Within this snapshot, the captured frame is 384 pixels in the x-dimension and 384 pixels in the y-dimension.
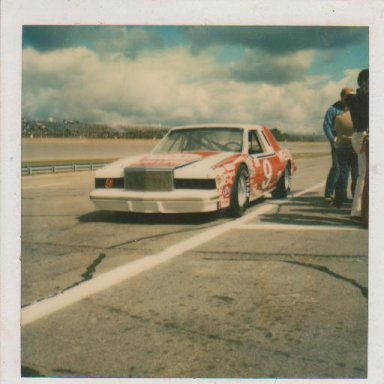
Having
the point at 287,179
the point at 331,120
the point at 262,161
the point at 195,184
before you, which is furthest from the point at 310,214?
the point at 287,179

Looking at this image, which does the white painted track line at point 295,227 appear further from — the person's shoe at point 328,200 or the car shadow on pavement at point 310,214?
the person's shoe at point 328,200

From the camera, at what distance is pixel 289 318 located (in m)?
2.53

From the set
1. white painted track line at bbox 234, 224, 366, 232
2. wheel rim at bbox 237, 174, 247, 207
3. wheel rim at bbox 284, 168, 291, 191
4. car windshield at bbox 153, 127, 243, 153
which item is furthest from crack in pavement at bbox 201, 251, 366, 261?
wheel rim at bbox 284, 168, 291, 191

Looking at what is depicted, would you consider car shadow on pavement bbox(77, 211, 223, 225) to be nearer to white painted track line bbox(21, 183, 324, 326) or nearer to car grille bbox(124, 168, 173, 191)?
car grille bbox(124, 168, 173, 191)

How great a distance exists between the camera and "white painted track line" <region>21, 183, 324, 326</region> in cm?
265

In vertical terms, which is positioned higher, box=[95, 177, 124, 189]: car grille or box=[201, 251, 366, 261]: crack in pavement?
box=[95, 177, 124, 189]: car grille

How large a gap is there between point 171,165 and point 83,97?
59.2 inches

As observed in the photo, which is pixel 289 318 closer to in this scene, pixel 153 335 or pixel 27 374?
pixel 153 335

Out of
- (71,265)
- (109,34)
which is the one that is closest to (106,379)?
(71,265)

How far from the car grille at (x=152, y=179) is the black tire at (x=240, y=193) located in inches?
29.5

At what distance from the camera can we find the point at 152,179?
4.98 m

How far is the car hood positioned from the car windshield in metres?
0.34

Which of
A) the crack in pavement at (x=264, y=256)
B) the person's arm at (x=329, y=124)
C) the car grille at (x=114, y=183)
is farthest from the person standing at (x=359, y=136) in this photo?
the car grille at (x=114, y=183)

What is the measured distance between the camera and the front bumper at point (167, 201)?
Result: 16.0 ft
